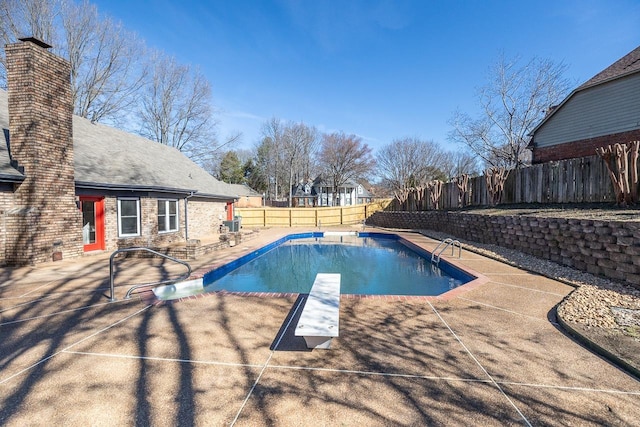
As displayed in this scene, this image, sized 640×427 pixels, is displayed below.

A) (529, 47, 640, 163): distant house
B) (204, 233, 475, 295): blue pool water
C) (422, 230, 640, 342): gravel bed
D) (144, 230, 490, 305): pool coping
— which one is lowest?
(204, 233, 475, 295): blue pool water

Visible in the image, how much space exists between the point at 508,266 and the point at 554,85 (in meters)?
19.3

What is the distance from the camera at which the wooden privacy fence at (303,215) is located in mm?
22188

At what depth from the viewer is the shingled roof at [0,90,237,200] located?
8.87 meters

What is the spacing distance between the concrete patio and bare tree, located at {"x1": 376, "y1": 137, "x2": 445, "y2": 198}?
38971 millimetres

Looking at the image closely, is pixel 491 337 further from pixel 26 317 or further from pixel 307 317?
pixel 26 317

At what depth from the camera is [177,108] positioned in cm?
2789

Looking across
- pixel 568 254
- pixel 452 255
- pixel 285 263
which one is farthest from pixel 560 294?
pixel 285 263

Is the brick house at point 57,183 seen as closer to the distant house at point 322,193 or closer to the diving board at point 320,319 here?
the diving board at point 320,319

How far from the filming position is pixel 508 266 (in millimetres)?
7402

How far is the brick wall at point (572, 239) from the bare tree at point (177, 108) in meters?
25.9

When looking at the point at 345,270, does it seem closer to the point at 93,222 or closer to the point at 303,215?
the point at 93,222

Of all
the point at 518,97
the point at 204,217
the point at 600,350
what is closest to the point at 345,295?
the point at 600,350

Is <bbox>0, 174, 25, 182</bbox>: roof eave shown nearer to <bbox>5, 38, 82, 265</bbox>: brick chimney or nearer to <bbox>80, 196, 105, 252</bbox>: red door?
<bbox>5, 38, 82, 265</bbox>: brick chimney

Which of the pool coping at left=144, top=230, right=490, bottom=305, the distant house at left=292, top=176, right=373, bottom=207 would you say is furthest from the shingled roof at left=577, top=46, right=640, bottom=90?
the distant house at left=292, top=176, right=373, bottom=207
